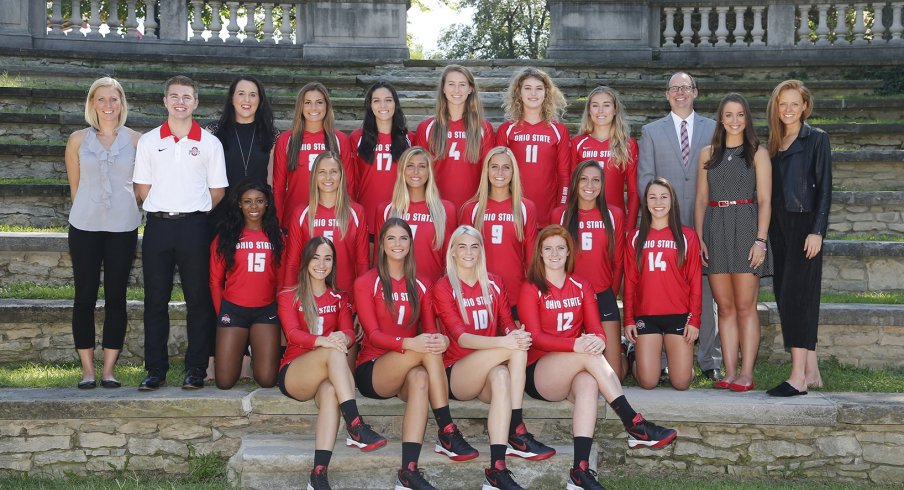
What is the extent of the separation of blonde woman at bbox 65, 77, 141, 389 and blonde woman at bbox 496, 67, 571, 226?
2554mm

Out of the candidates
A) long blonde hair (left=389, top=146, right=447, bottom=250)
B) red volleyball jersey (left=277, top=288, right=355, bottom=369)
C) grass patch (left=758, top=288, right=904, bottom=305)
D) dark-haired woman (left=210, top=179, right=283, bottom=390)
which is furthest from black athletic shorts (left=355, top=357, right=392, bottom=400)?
grass patch (left=758, top=288, right=904, bottom=305)

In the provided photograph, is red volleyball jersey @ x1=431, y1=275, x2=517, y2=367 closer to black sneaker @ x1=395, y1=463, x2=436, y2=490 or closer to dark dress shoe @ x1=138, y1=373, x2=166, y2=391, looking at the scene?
black sneaker @ x1=395, y1=463, x2=436, y2=490

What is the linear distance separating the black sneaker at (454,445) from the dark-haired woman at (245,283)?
4.38 ft

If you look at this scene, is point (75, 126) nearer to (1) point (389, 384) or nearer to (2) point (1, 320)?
(2) point (1, 320)

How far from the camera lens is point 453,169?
689 centimetres

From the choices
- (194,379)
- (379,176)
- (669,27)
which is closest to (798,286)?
(379,176)

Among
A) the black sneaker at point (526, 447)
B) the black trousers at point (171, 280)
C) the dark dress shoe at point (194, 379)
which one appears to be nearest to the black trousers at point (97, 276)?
the black trousers at point (171, 280)

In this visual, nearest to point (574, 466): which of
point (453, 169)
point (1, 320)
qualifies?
point (453, 169)

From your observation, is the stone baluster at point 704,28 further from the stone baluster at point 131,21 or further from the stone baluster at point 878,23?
the stone baluster at point 131,21

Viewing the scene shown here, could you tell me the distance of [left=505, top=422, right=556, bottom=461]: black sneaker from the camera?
18.4ft

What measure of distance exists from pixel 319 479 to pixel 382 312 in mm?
1073

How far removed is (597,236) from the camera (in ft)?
21.1

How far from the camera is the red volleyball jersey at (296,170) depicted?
680 centimetres

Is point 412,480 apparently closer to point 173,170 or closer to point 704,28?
point 173,170
